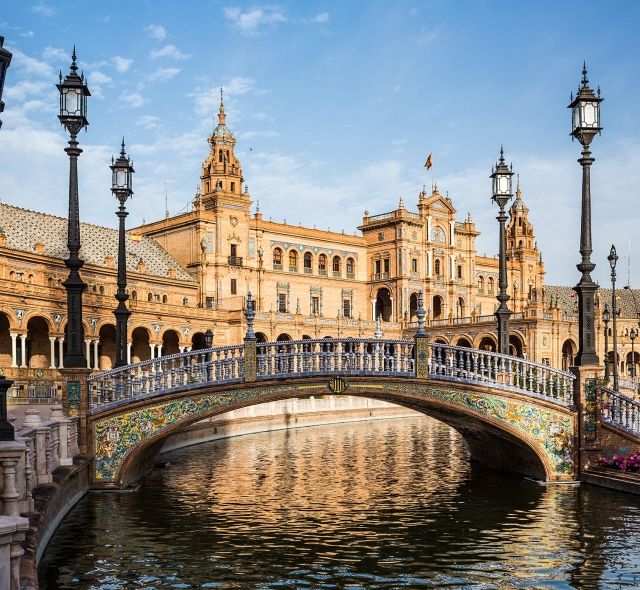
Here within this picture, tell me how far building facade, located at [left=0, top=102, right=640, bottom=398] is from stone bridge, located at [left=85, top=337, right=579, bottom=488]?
51.9 feet

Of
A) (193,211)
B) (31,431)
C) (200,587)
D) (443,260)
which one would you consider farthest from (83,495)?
(443,260)

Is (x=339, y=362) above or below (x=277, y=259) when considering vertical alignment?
below

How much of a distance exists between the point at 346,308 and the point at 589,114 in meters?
57.2

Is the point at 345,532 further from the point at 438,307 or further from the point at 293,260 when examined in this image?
the point at 438,307

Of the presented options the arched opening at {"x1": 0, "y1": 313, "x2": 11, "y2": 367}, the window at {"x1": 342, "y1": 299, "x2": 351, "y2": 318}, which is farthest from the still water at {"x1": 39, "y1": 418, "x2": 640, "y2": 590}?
the window at {"x1": 342, "y1": 299, "x2": 351, "y2": 318}

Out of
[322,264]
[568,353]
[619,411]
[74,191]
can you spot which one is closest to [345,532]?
[619,411]

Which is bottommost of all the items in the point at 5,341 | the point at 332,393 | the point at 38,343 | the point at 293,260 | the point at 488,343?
the point at 488,343

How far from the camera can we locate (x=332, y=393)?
1839 centimetres

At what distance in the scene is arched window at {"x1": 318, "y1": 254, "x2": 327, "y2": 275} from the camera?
242 ft

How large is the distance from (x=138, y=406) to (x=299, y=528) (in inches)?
198

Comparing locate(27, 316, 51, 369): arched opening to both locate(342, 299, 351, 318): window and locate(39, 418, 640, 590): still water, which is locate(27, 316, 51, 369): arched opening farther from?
locate(342, 299, 351, 318): window

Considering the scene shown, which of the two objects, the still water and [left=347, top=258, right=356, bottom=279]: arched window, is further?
[left=347, top=258, right=356, bottom=279]: arched window

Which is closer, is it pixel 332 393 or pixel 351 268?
pixel 332 393

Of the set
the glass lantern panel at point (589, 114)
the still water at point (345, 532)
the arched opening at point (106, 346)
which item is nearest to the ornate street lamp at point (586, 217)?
the glass lantern panel at point (589, 114)
